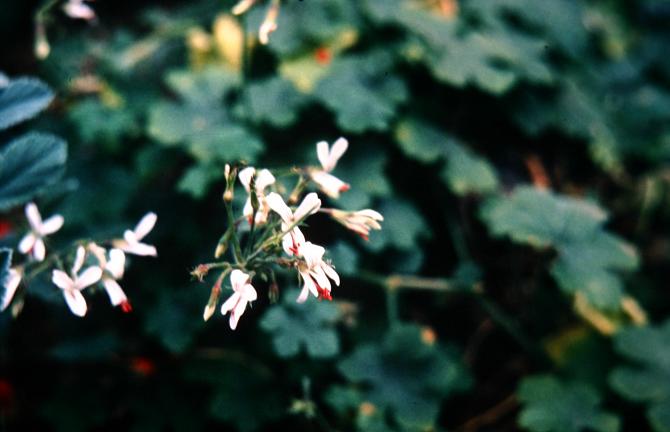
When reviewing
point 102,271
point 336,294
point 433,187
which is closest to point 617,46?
point 433,187

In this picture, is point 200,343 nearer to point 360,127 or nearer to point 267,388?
point 267,388

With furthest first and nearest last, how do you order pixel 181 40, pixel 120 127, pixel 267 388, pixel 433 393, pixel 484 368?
pixel 181 40
pixel 484 368
pixel 120 127
pixel 267 388
pixel 433 393

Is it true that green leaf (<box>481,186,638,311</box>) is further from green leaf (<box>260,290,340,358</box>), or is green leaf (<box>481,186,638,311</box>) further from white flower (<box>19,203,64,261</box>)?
white flower (<box>19,203,64,261</box>)

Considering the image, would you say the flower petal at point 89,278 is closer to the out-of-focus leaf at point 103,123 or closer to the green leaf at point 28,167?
the green leaf at point 28,167

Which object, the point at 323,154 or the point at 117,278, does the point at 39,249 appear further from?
the point at 323,154

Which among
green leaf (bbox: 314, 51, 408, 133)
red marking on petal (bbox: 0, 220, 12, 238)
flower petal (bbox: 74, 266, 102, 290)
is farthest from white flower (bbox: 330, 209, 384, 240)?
red marking on petal (bbox: 0, 220, 12, 238)

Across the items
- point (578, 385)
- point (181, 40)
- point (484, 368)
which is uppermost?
point (181, 40)
